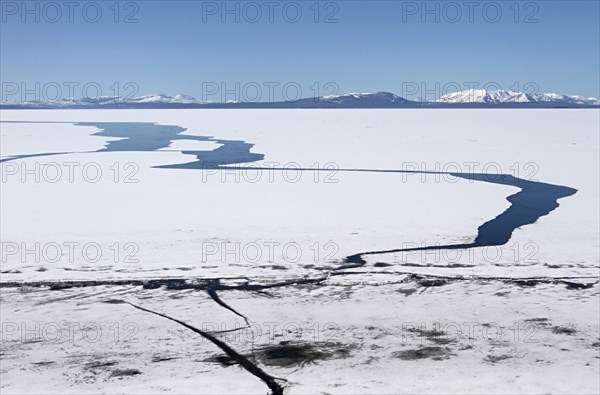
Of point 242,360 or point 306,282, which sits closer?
point 242,360

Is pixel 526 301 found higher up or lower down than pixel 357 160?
lower down

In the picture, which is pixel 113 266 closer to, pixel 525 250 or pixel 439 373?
pixel 439 373

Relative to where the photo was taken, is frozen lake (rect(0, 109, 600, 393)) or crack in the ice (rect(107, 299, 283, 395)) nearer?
crack in the ice (rect(107, 299, 283, 395))

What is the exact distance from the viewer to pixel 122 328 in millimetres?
3818

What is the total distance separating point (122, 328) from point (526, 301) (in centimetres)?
264

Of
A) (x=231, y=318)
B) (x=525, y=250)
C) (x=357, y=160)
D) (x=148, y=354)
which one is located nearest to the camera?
(x=148, y=354)

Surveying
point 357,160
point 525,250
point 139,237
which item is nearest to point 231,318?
point 139,237

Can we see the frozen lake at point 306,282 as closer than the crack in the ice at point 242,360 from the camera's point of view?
No

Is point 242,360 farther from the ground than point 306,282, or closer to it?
closer to it

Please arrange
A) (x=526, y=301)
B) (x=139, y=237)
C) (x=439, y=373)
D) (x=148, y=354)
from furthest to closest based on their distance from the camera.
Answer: (x=139, y=237)
(x=526, y=301)
(x=148, y=354)
(x=439, y=373)

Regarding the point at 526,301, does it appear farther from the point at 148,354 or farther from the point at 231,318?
the point at 148,354

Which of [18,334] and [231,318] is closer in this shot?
[18,334]

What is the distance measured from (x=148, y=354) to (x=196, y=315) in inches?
25.0

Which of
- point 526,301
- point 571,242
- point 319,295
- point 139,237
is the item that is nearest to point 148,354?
point 319,295
